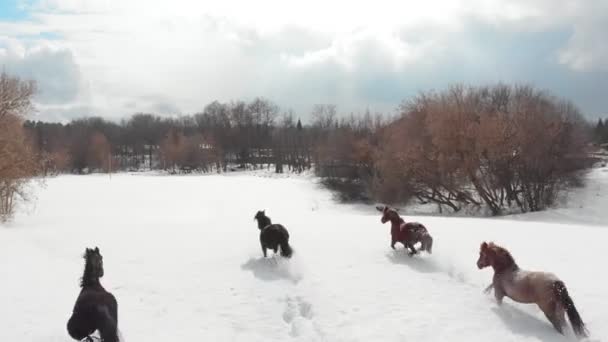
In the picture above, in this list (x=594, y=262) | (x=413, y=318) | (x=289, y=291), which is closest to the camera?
(x=413, y=318)

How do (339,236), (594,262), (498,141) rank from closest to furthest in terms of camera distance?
1. (594,262)
2. (339,236)
3. (498,141)

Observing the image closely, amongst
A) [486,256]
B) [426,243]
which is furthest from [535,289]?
[426,243]

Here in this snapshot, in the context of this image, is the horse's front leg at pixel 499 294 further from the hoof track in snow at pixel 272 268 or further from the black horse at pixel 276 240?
the black horse at pixel 276 240

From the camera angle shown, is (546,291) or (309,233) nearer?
(546,291)

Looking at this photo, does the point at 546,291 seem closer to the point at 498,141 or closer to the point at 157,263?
the point at 157,263

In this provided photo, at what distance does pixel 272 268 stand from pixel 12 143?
17.3m

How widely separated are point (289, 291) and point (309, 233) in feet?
16.2

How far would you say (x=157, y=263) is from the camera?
9398mm

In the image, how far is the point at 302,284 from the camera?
776 centimetres

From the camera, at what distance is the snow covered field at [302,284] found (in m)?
5.78

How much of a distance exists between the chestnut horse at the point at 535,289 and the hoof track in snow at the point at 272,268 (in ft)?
11.7

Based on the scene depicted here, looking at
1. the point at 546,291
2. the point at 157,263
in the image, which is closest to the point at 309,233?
the point at 157,263

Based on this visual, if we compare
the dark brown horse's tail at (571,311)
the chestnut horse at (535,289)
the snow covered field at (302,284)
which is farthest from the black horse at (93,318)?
the dark brown horse's tail at (571,311)

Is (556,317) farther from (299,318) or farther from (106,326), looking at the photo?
(106,326)
